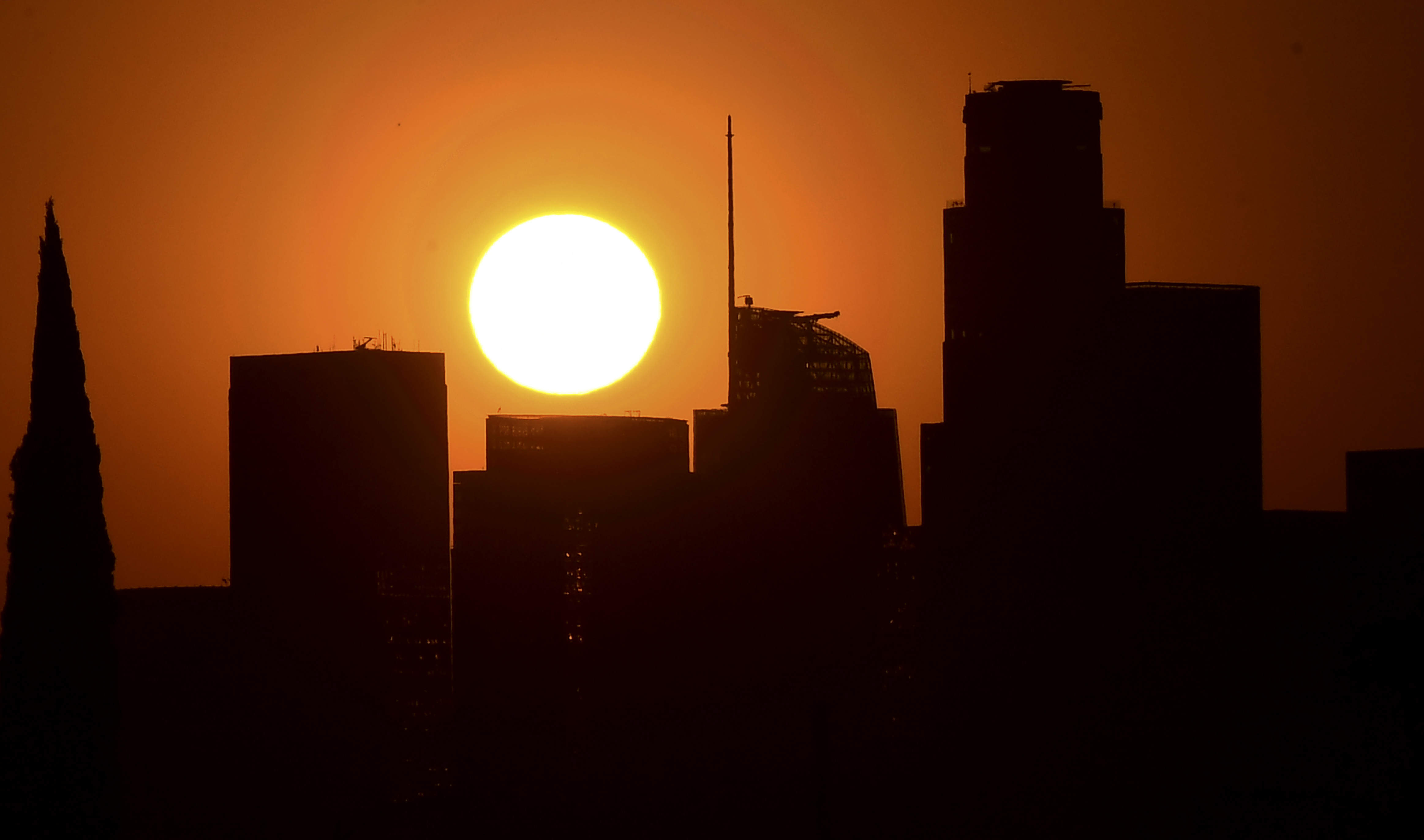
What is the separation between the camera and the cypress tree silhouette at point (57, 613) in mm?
109375

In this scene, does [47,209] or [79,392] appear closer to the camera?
[47,209]

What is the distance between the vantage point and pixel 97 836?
11956cm

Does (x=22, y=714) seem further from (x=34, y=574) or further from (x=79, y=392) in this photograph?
(x=79, y=392)

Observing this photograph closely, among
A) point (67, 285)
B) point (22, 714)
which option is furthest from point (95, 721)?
point (67, 285)

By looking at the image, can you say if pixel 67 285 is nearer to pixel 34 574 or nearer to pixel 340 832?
pixel 34 574

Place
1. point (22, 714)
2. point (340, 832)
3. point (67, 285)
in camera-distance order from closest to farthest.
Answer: point (340, 832) → point (67, 285) → point (22, 714)

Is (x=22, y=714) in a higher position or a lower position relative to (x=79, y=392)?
lower

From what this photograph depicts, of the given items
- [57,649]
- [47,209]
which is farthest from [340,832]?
[47,209]

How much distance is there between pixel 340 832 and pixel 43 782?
40361 mm

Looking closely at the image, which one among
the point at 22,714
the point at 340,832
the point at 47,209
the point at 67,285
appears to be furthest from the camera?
the point at 22,714

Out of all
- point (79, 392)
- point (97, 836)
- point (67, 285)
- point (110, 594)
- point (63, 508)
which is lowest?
point (97, 836)

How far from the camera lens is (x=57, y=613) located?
4466 inches

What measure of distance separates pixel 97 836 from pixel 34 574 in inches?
900

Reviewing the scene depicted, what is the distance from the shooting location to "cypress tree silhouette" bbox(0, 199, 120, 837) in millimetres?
109375
